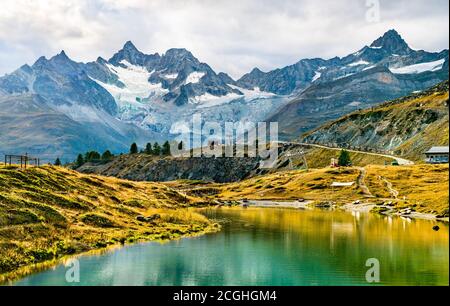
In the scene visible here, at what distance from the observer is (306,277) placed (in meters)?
64.2

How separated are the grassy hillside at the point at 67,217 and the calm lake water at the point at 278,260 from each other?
5741mm

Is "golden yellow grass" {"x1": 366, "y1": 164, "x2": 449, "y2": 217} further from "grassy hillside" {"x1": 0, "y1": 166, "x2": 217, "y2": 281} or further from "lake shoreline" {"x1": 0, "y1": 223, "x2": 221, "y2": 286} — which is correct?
"lake shoreline" {"x1": 0, "y1": 223, "x2": 221, "y2": 286}

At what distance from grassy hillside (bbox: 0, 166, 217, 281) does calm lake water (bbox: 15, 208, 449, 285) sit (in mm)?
5741

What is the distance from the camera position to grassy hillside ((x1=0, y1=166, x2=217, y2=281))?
7638 cm

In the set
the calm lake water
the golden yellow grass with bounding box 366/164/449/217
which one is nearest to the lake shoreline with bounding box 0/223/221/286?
the calm lake water

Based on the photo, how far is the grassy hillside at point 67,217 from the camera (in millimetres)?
76375

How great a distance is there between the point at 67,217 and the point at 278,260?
39532 mm

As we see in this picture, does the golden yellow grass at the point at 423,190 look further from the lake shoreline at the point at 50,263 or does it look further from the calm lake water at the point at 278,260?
the lake shoreline at the point at 50,263

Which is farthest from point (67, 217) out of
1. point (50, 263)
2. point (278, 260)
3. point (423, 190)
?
point (423, 190)

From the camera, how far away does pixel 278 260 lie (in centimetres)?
7656

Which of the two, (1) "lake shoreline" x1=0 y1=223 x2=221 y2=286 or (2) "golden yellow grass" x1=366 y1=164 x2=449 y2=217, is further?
(2) "golden yellow grass" x1=366 y1=164 x2=449 y2=217
